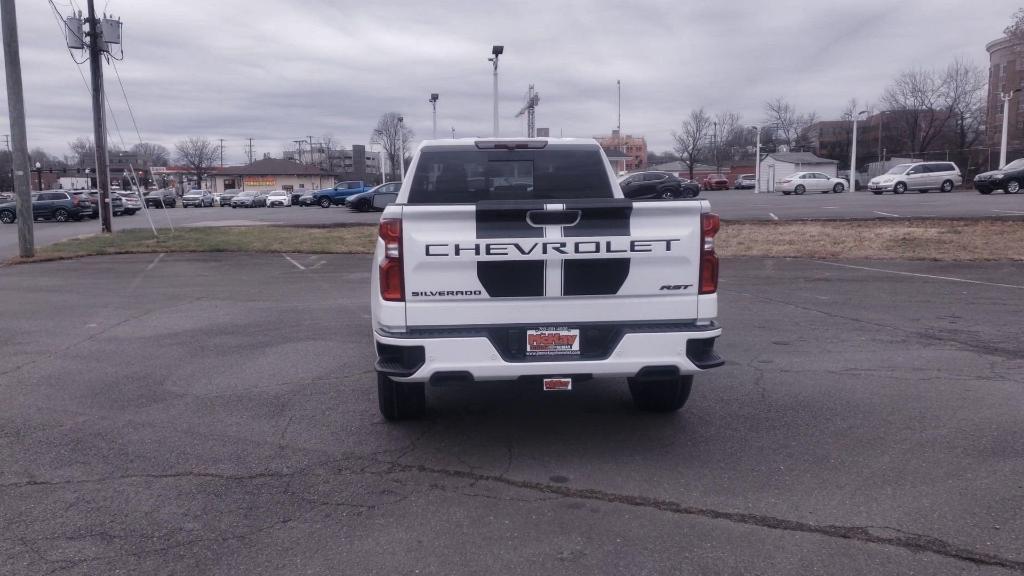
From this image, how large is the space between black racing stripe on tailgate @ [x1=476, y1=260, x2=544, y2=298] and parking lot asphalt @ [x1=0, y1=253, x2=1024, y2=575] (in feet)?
3.55

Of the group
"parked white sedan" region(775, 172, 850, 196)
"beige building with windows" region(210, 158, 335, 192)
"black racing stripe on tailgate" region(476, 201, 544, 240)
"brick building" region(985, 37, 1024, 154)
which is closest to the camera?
"black racing stripe on tailgate" region(476, 201, 544, 240)

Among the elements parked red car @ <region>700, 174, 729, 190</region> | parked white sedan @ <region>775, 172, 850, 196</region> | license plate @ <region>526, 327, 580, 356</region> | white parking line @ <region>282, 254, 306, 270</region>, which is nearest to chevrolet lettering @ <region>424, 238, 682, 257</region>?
license plate @ <region>526, 327, 580, 356</region>

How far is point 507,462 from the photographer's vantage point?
4.95 metres

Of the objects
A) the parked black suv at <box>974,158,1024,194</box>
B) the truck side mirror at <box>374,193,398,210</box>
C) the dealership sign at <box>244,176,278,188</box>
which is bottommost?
the truck side mirror at <box>374,193,398,210</box>

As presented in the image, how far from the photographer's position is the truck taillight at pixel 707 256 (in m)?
4.83

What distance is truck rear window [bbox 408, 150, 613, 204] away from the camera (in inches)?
246

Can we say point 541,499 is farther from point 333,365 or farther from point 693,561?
point 333,365

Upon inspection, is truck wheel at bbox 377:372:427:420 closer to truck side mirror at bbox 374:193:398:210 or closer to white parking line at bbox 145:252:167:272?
truck side mirror at bbox 374:193:398:210

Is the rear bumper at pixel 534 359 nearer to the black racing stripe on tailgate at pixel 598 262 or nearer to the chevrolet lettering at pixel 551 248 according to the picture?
the black racing stripe on tailgate at pixel 598 262

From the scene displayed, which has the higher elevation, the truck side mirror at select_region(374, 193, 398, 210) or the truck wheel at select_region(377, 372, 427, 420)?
the truck side mirror at select_region(374, 193, 398, 210)

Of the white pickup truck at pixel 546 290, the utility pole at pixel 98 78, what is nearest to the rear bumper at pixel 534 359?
the white pickup truck at pixel 546 290

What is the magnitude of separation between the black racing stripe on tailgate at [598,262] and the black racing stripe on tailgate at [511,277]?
0.54ft

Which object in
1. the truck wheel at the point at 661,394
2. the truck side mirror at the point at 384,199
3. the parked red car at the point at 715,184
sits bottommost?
the truck wheel at the point at 661,394

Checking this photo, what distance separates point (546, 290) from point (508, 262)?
29 centimetres
